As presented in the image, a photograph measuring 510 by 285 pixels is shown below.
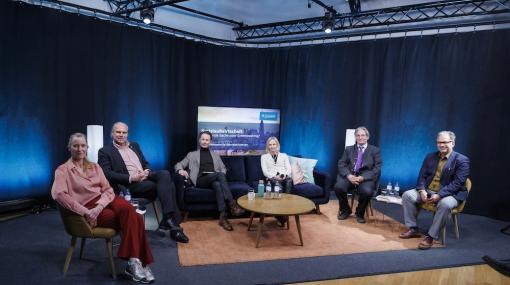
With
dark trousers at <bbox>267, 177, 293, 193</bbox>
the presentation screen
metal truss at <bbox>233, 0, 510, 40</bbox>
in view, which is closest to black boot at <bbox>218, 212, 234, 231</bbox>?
dark trousers at <bbox>267, 177, 293, 193</bbox>

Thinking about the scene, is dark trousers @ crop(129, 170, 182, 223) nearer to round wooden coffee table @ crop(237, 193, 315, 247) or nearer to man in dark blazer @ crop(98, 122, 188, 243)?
man in dark blazer @ crop(98, 122, 188, 243)

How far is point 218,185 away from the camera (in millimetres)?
4250

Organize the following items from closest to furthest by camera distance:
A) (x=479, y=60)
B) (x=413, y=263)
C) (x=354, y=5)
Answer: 1. (x=413, y=263)
2. (x=479, y=60)
3. (x=354, y=5)

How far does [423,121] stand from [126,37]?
4.76m

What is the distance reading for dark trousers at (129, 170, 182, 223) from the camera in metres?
3.78

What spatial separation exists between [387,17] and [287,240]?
4022mm

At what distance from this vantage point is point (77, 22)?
4691 millimetres

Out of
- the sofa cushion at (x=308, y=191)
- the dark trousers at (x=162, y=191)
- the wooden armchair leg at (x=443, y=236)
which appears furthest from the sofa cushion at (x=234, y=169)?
the wooden armchair leg at (x=443, y=236)

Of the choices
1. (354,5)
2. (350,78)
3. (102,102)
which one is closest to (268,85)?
(350,78)

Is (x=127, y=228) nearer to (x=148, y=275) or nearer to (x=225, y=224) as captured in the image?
(x=148, y=275)

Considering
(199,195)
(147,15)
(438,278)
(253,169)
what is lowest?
(438,278)

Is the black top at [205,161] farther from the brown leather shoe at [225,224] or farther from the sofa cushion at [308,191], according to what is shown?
the sofa cushion at [308,191]

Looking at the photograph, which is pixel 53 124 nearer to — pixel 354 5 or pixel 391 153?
pixel 354 5

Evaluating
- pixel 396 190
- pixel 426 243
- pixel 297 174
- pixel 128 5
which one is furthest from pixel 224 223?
pixel 128 5
